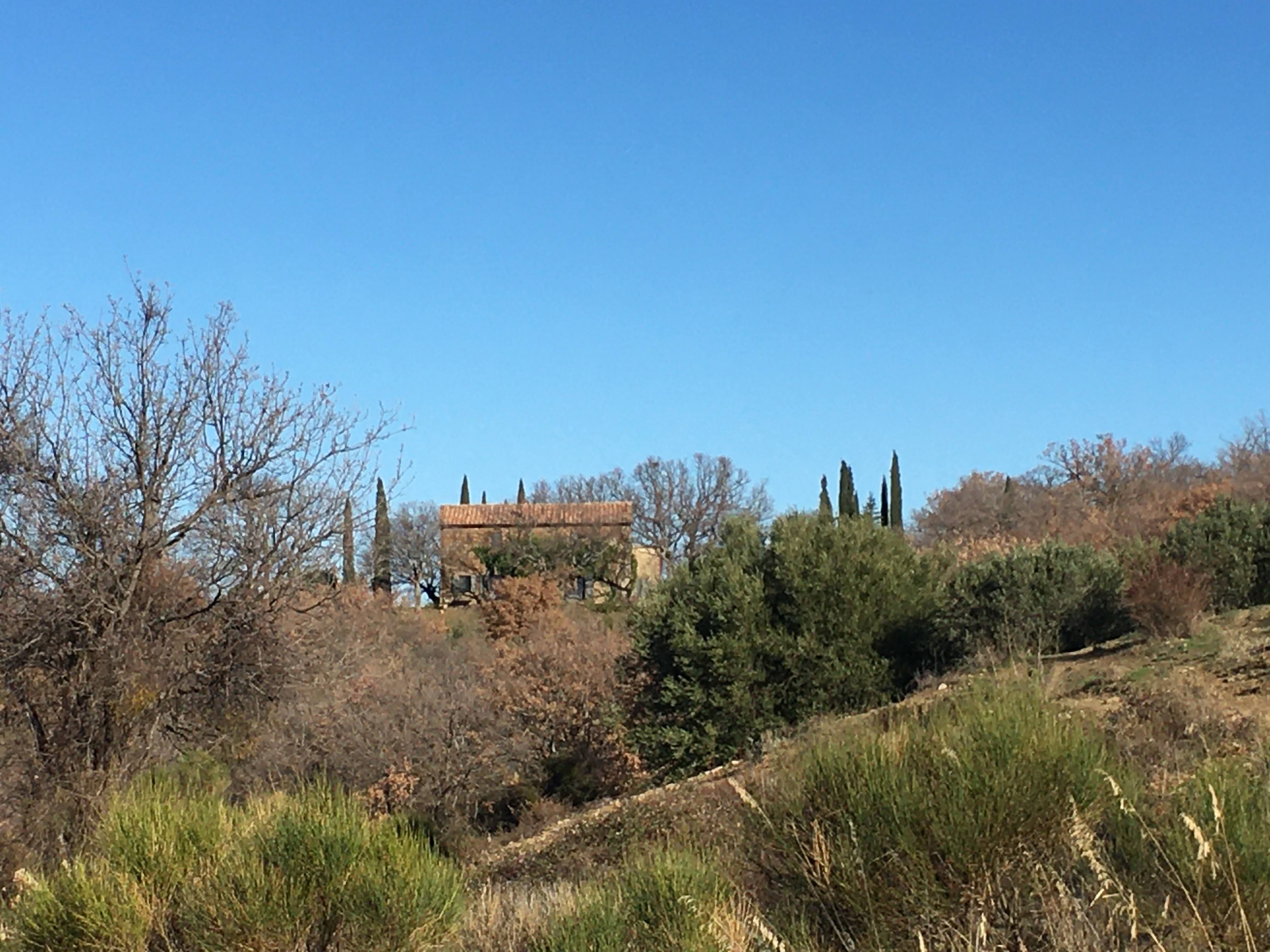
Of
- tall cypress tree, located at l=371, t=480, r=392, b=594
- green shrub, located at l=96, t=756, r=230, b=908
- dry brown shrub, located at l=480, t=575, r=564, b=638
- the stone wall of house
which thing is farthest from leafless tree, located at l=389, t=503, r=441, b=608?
green shrub, located at l=96, t=756, r=230, b=908

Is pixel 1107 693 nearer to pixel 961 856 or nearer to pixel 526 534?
pixel 961 856

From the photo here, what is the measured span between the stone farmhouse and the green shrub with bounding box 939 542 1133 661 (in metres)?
36.6

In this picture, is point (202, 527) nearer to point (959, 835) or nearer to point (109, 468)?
point (109, 468)

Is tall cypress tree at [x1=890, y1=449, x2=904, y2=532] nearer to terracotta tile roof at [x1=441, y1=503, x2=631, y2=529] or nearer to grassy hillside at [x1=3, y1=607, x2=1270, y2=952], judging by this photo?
terracotta tile roof at [x1=441, y1=503, x2=631, y2=529]

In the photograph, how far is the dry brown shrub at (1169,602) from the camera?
58.6ft

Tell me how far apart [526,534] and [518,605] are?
23.1 metres

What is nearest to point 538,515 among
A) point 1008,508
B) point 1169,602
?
point 1008,508

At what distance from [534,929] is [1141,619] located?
1383 cm

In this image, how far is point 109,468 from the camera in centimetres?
1420

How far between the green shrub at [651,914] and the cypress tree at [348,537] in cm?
935

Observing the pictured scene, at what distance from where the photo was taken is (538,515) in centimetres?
6925

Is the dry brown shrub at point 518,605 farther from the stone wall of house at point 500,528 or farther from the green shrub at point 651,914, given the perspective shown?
the green shrub at point 651,914

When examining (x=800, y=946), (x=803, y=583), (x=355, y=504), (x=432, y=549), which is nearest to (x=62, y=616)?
(x=355, y=504)

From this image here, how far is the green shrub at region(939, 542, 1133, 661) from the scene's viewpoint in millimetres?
20609
